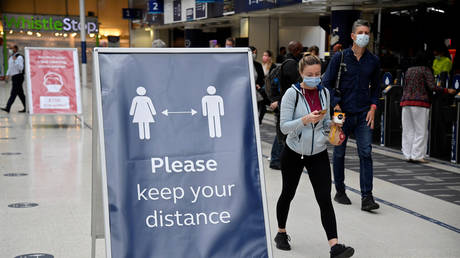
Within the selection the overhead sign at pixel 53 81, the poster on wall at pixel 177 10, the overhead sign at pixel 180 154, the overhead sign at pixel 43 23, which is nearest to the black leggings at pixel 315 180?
the overhead sign at pixel 180 154

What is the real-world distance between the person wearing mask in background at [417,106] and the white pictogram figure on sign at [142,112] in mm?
5955

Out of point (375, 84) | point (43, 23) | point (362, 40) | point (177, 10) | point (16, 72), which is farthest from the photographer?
point (43, 23)

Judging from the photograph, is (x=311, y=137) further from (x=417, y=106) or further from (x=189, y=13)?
(x=189, y=13)

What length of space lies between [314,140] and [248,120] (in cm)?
100

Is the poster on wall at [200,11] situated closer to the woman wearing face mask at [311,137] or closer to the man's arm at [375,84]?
the man's arm at [375,84]

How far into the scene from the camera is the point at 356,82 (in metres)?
5.28

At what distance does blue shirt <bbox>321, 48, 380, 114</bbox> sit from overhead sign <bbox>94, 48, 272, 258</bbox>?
8.11 feet

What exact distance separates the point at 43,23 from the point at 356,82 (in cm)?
3148

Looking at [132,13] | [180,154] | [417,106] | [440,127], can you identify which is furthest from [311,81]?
[132,13]

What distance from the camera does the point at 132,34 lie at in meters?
35.3

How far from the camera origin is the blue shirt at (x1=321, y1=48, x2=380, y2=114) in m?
5.29

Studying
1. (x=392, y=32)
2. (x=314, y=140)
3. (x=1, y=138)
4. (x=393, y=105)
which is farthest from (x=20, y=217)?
(x=392, y=32)

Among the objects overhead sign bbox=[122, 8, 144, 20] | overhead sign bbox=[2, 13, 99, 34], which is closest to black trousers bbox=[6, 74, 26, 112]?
overhead sign bbox=[122, 8, 144, 20]

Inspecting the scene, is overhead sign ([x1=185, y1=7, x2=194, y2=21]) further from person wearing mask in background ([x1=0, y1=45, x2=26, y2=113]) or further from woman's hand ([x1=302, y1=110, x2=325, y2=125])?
woman's hand ([x1=302, y1=110, x2=325, y2=125])
